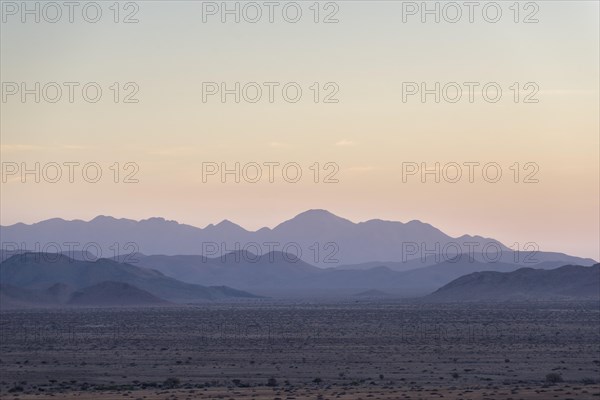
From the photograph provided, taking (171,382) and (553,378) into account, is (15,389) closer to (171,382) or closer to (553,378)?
(171,382)

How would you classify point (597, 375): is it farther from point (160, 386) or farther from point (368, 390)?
point (160, 386)

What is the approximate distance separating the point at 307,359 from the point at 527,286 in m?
129

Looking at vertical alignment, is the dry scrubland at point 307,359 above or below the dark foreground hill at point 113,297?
below

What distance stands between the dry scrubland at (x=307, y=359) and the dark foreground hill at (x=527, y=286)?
77130mm

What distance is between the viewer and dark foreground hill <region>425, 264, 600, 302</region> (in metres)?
168

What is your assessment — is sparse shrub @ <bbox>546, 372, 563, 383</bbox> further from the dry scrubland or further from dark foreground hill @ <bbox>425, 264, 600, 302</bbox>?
dark foreground hill @ <bbox>425, 264, 600, 302</bbox>

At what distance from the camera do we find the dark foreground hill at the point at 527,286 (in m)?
168

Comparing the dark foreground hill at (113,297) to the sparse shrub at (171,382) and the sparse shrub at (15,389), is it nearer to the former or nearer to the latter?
the sparse shrub at (171,382)

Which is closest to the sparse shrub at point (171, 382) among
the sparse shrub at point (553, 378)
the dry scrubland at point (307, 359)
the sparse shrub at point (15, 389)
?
the dry scrubland at point (307, 359)

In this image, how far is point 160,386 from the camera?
42.8 m

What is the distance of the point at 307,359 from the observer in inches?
2156

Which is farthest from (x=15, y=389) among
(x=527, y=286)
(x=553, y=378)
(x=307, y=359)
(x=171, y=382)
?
(x=527, y=286)

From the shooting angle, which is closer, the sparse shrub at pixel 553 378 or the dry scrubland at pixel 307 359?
the dry scrubland at pixel 307 359

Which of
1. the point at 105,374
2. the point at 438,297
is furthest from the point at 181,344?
the point at 438,297
